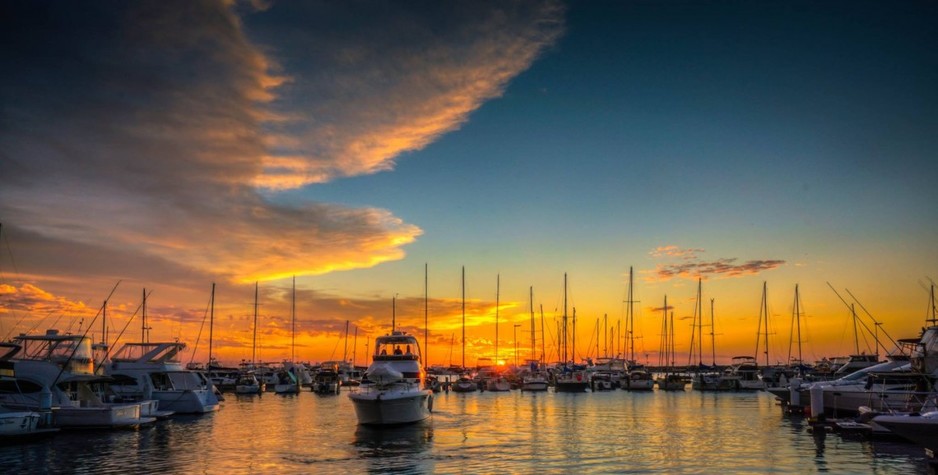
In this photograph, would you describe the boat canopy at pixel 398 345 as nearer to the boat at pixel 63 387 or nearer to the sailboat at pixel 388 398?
the sailboat at pixel 388 398

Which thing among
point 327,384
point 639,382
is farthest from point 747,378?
point 327,384

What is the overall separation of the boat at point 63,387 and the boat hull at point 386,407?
50.4 feet

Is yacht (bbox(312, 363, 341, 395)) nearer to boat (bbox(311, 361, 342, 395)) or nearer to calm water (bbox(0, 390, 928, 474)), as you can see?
boat (bbox(311, 361, 342, 395))

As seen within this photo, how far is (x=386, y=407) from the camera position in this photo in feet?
135

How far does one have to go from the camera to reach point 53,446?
115 feet

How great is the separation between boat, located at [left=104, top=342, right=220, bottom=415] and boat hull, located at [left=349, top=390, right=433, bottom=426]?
2366cm

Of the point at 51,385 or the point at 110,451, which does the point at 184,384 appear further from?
the point at 110,451

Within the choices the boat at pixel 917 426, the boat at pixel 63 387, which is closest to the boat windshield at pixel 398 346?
the boat at pixel 63 387

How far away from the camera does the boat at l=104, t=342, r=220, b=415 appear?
5638 cm

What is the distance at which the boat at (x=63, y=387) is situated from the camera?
135 ft

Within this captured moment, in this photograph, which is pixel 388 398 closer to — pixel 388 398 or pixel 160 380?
pixel 388 398

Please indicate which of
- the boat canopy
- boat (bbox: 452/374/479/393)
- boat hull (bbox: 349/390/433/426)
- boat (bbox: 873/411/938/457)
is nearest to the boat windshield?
the boat canopy

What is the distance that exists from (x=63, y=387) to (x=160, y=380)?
1451 cm

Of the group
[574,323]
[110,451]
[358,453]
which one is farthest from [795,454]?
[574,323]
